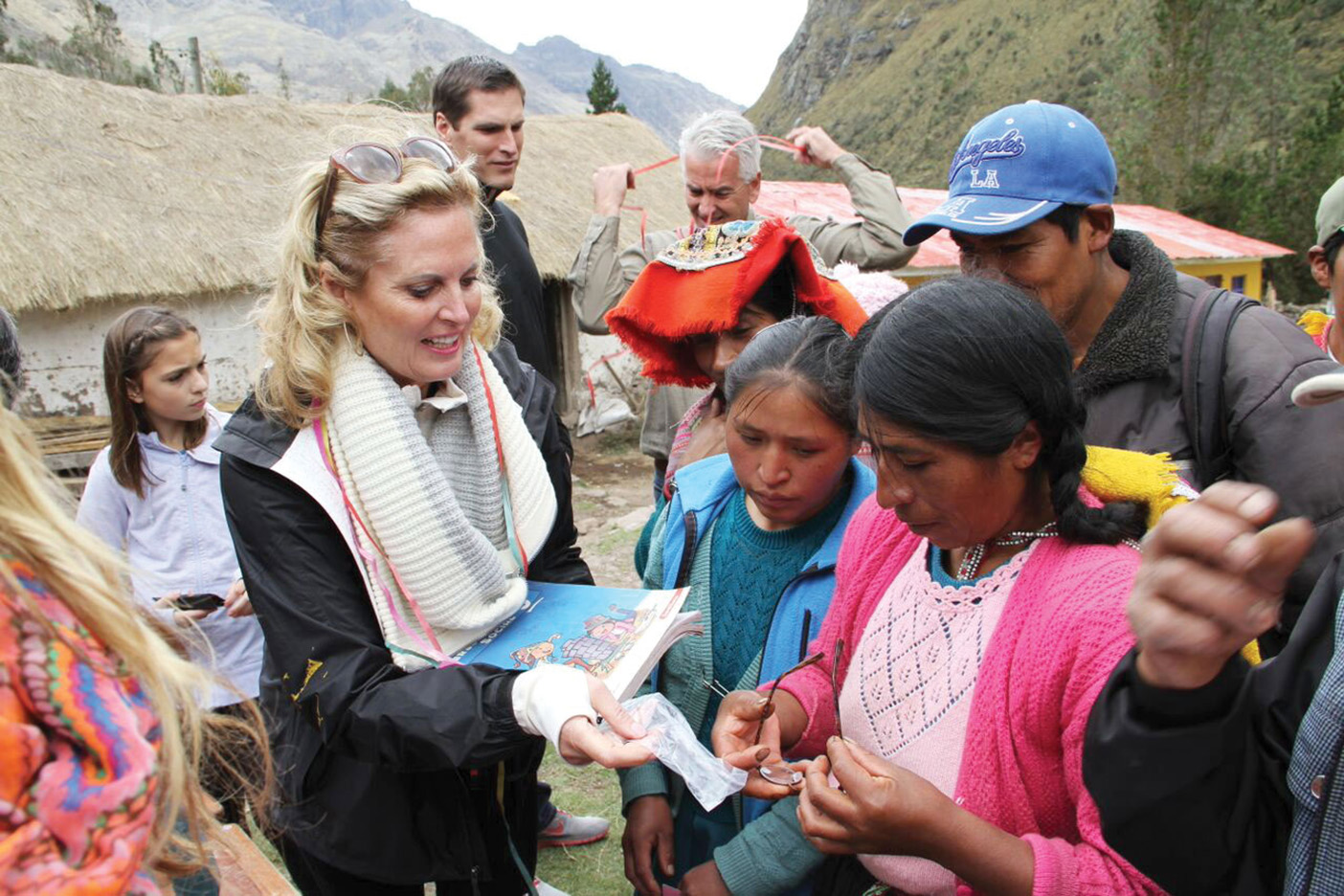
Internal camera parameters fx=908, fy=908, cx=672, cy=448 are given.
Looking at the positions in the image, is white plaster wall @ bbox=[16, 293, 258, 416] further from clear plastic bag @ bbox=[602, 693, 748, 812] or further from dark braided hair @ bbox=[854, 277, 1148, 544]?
dark braided hair @ bbox=[854, 277, 1148, 544]

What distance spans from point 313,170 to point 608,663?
1.16 metres

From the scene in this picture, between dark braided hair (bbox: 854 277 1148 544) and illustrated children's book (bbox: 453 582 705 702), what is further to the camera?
illustrated children's book (bbox: 453 582 705 702)

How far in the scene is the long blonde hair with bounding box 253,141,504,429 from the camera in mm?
1803

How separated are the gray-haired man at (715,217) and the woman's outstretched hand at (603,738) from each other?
2211 mm

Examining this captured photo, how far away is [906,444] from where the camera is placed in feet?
4.81

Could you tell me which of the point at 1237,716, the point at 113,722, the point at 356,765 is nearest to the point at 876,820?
the point at 1237,716

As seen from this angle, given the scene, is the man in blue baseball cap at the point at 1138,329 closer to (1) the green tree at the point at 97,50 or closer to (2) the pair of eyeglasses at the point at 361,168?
(2) the pair of eyeglasses at the point at 361,168

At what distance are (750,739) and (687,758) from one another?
19 centimetres

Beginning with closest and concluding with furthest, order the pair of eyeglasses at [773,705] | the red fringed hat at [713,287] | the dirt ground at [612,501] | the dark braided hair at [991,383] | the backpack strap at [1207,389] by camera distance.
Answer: the dark braided hair at [991,383] < the pair of eyeglasses at [773,705] < the backpack strap at [1207,389] < the red fringed hat at [713,287] < the dirt ground at [612,501]

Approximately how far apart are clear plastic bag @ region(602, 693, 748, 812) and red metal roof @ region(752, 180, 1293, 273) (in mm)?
9085

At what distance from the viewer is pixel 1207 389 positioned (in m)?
1.84

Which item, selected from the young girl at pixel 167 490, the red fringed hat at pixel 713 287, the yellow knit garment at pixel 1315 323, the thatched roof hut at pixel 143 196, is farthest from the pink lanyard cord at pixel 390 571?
the thatched roof hut at pixel 143 196

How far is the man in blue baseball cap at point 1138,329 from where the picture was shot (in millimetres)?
1730

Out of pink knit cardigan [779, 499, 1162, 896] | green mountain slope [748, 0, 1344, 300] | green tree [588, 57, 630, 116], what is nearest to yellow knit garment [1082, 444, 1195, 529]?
pink knit cardigan [779, 499, 1162, 896]
